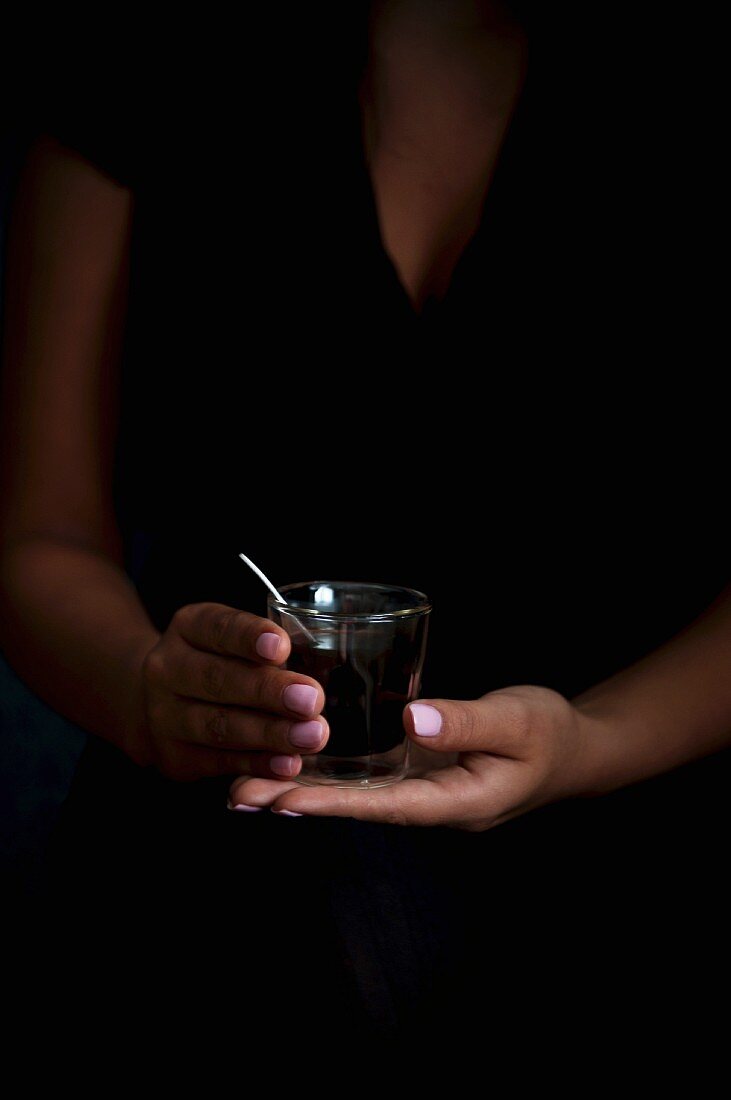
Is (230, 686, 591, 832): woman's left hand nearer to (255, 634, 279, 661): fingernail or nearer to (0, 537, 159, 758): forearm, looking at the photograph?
(255, 634, 279, 661): fingernail

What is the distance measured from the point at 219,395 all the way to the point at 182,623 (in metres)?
0.51

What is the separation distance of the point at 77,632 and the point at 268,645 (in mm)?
404

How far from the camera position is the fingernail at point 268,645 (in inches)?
29.3

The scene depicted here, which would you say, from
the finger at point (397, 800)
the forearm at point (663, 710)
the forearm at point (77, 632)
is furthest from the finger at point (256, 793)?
the forearm at point (663, 710)

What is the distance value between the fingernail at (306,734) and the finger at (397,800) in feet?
0.11

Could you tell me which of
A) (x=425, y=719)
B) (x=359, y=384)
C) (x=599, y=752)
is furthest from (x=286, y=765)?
(x=359, y=384)

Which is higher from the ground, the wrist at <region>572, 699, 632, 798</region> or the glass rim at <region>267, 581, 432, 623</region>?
the glass rim at <region>267, 581, 432, 623</region>

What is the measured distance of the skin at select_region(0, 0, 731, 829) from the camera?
0.79 m

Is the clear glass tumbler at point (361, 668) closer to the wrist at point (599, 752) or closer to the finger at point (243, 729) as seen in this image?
the finger at point (243, 729)

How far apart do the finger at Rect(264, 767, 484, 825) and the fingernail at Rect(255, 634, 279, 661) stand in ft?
0.34

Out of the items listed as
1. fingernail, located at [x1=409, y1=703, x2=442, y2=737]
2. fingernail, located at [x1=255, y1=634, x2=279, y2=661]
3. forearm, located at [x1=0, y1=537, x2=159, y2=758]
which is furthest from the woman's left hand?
forearm, located at [x1=0, y1=537, x2=159, y2=758]

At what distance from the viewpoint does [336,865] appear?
0.82 m

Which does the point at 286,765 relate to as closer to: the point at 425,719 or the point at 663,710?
the point at 425,719

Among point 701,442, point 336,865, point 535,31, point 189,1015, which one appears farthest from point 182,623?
point 535,31
